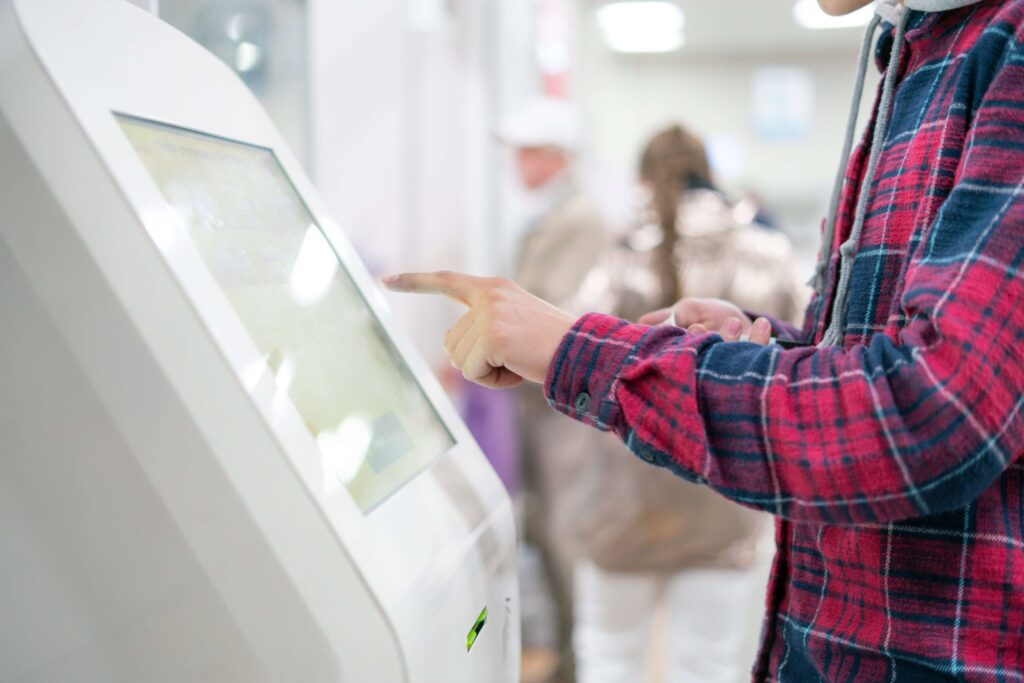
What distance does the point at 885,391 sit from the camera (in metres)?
0.59

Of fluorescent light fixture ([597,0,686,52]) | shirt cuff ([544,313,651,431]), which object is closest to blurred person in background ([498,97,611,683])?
shirt cuff ([544,313,651,431])

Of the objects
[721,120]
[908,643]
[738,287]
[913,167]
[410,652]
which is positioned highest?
[913,167]

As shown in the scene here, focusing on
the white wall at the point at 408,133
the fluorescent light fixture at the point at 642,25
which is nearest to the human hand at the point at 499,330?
the white wall at the point at 408,133

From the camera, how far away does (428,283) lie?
77 cm

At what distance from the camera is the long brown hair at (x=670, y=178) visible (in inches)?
84.6

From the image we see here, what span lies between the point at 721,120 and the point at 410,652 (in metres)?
10.1

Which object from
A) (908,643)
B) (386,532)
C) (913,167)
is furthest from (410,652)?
(913,167)

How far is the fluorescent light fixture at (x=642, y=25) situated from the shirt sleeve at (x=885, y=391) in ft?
25.1

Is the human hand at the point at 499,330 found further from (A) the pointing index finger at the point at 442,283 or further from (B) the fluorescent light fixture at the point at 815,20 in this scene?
(B) the fluorescent light fixture at the point at 815,20

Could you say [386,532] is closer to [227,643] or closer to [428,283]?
[227,643]

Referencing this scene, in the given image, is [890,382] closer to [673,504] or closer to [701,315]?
[701,315]

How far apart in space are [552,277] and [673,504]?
2.83ft

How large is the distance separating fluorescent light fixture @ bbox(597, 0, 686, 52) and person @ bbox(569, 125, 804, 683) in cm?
607

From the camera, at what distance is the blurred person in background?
2799mm
